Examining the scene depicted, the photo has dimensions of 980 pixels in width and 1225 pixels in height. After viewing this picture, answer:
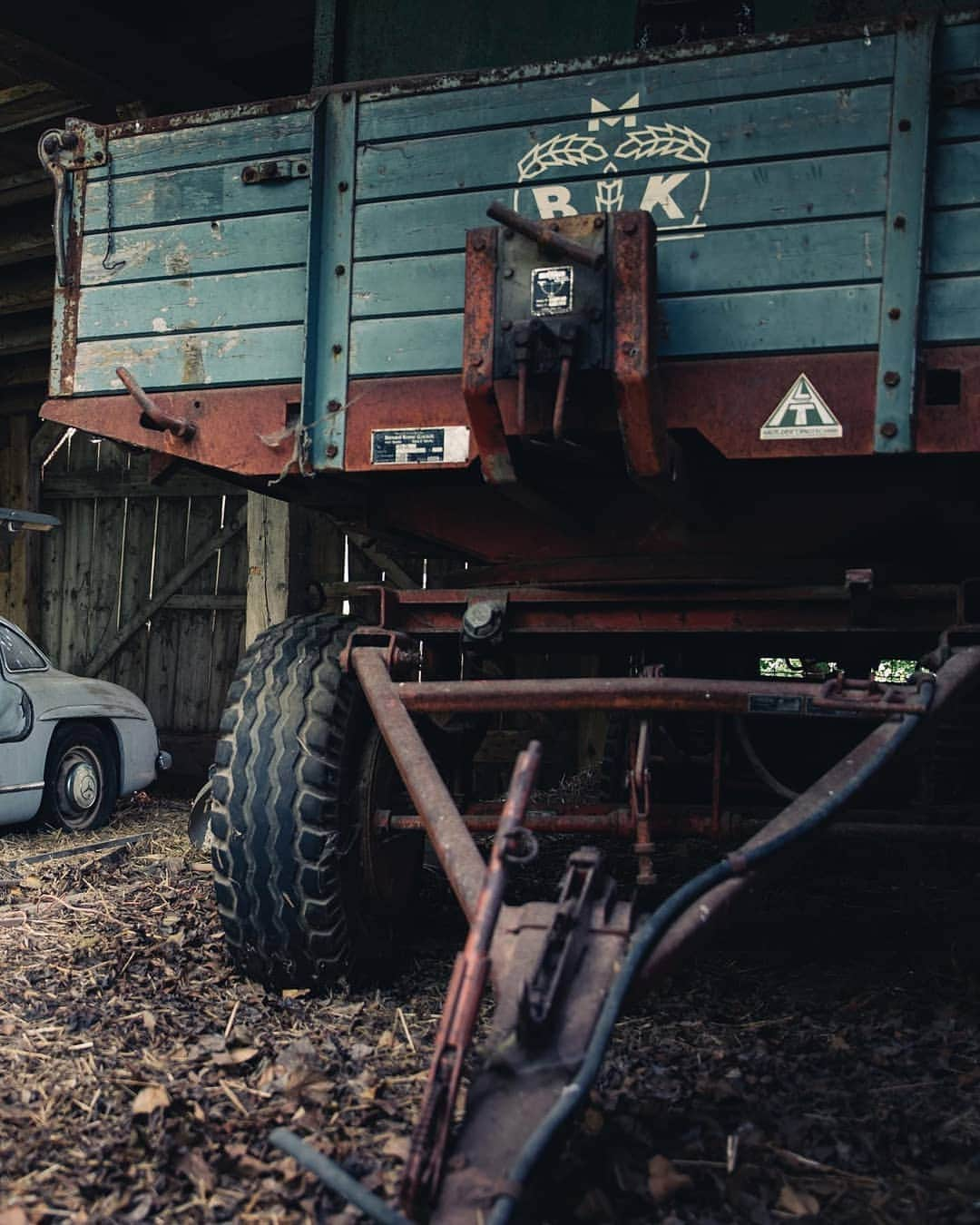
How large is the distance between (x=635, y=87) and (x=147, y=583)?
7622 millimetres

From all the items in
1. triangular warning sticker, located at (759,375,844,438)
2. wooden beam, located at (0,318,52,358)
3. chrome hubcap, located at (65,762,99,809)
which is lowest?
chrome hubcap, located at (65,762,99,809)

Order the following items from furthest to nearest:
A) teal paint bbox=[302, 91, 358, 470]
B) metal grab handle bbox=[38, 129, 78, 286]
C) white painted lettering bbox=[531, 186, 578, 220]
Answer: metal grab handle bbox=[38, 129, 78, 286] < teal paint bbox=[302, 91, 358, 470] < white painted lettering bbox=[531, 186, 578, 220]

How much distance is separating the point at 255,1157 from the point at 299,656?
4.93 ft

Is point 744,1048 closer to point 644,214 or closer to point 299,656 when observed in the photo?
point 299,656

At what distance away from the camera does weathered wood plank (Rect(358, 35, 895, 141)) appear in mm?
3084

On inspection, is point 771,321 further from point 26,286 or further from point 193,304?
point 26,286

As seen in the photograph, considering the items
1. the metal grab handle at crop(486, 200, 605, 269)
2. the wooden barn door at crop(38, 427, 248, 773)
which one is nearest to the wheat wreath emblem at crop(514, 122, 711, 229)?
the metal grab handle at crop(486, 200, 605, 269)

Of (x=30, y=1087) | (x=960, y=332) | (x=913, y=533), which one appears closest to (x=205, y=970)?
(x=30, y=1087)

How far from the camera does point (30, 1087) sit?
2764mm

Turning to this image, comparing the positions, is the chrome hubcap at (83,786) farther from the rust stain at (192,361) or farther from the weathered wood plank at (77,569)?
the rust stain at (192,361)

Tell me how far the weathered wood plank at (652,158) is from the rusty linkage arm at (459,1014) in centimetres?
177

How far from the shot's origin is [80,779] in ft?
23.6

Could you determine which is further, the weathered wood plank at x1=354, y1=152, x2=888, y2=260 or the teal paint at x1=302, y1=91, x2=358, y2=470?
the teal paint at x1=302, y1=91, x2=358, y2=470

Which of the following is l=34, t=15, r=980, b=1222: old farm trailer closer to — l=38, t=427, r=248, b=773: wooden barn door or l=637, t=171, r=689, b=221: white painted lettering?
l=637, t=171, r=689, b=221: white painted lettering
